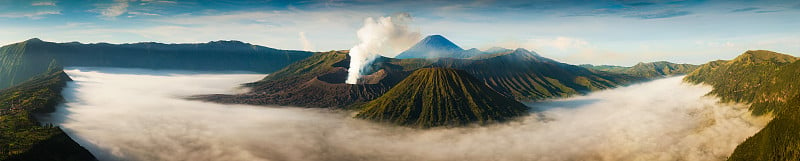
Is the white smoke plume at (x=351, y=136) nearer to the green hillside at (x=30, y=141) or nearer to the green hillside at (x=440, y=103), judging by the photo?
the green hillside at (x=440, y=103)

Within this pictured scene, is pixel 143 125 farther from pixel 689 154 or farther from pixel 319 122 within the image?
pixel 689 154

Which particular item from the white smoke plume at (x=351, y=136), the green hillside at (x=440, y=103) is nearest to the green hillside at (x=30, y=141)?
the white smoke plume at (x=351, y=136)

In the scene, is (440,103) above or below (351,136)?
above

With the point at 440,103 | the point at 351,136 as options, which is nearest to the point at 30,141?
the point at 351,136

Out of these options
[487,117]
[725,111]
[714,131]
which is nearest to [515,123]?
[487,117]

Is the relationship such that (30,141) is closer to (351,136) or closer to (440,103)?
(351,136)
